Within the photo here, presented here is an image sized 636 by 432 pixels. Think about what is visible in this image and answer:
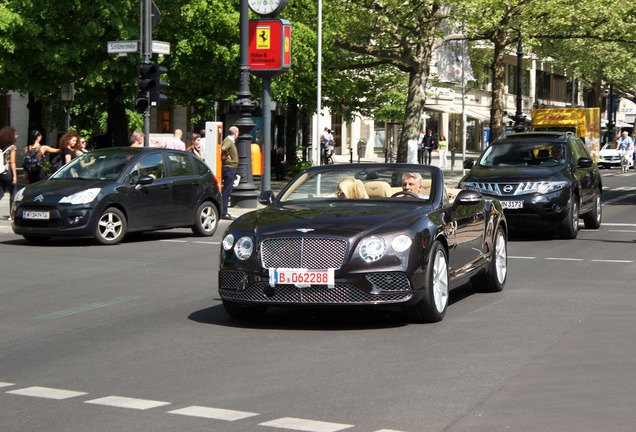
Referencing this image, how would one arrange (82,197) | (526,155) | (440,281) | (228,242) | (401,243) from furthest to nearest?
(526,155) → (82,197) → (440,281) → (228,242) → (401,243)

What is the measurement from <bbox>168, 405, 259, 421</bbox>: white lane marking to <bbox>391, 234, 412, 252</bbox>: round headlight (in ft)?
10.2

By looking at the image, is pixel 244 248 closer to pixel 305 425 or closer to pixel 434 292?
pixel 434 292

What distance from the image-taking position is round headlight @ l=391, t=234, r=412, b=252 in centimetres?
897

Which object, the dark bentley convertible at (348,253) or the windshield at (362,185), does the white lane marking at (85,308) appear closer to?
the dark bentley convertible at (348,253)

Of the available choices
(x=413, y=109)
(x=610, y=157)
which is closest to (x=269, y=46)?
(x=413, y=109)

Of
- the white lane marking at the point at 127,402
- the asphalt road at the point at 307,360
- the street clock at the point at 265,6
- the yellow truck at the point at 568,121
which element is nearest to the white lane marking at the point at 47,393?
the asphalt road at the point at 307,360

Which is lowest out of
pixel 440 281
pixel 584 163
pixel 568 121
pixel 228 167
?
pixel 440 281

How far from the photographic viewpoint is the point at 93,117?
4828cm

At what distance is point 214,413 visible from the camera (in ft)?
20.0

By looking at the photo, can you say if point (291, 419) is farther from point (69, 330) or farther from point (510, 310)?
point (510, 310)

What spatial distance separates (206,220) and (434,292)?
9.73 m

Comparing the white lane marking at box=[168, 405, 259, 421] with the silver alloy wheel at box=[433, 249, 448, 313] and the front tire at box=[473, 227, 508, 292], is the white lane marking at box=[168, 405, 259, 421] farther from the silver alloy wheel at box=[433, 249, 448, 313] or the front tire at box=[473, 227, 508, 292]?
the front tire at box=[473, 227, 508, 292]

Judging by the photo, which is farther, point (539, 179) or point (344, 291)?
point (539, 179)

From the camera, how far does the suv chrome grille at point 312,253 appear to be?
8.87 m
